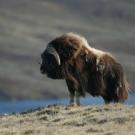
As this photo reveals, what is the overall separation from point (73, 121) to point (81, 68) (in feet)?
11.1

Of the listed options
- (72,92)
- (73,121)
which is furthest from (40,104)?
(73,121)

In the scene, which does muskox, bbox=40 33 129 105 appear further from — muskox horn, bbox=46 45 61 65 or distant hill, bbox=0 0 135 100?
distant hill, bbox=0 0 135 100

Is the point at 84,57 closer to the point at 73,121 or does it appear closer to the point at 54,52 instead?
the point at 54,52

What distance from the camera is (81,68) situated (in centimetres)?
1834

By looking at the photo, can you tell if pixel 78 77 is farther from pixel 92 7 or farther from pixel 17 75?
pixel 92 7

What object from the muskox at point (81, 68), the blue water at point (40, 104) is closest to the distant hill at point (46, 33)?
the blue water at point (40, 104)

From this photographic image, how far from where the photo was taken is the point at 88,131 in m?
14.0

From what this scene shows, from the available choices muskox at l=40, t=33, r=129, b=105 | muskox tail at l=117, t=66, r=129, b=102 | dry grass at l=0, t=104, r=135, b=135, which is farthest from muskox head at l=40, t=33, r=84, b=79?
dry grass at l=0, t=104, r=135, b=135

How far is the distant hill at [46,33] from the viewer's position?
11129 centimetres

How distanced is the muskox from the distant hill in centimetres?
8476

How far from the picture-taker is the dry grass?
45.9 ft

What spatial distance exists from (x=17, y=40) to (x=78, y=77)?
117 m

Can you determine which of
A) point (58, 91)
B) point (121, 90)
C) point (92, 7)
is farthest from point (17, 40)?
point (121, 90)

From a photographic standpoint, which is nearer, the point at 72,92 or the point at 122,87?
the point at 72,92
